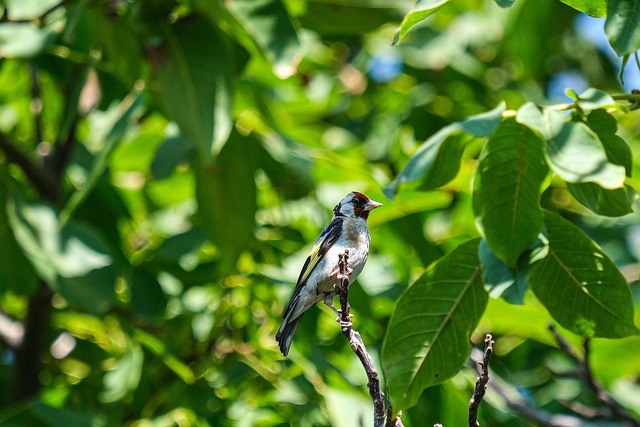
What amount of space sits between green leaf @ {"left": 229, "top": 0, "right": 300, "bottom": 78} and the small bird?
919 mm

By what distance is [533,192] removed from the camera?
6.13ft

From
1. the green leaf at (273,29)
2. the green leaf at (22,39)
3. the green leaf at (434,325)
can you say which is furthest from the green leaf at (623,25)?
the green leaf at (22,39)

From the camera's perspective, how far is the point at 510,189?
1.88m

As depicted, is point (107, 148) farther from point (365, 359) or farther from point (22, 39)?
point (365, 359)

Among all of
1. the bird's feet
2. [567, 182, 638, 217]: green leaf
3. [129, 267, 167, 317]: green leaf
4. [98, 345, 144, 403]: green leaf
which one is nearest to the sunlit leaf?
[567, 182, 638, 217]: green leaf

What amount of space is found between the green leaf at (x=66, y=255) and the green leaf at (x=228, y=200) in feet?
1.30

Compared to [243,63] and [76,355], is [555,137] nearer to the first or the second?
[243,63]

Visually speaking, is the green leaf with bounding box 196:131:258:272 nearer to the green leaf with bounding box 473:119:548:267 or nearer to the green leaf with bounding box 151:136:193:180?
the green leaf with bounding box 151:136:193:180

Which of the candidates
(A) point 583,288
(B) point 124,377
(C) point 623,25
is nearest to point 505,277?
(A) point 583,288

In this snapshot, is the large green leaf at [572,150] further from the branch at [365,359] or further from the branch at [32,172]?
the branch at [32,172]

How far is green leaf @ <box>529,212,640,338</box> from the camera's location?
1886 millimetres

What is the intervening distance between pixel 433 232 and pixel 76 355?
6.43 feet

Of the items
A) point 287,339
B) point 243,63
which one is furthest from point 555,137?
point 243,63

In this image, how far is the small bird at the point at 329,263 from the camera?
1.79 metres
